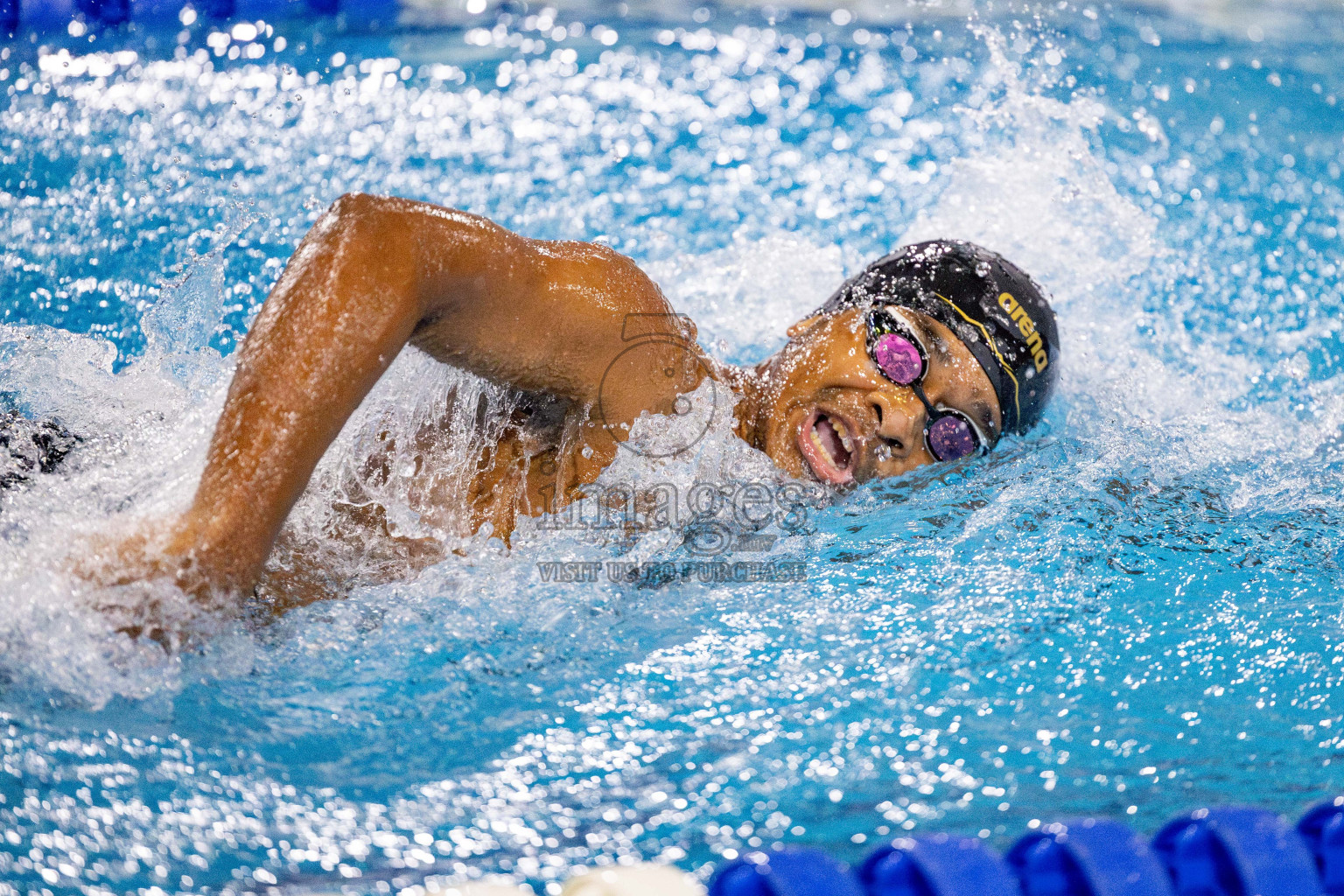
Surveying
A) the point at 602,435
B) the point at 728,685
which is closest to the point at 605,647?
the point at 728,685

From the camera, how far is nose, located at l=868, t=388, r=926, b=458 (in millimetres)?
2123

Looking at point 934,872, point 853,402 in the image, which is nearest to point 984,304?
point 853,402

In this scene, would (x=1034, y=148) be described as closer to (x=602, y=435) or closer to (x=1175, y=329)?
(x=1175, y=329)

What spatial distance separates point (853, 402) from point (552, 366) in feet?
2.30

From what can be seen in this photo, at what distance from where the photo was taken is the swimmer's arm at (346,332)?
1240mm

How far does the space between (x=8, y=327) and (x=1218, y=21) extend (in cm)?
505

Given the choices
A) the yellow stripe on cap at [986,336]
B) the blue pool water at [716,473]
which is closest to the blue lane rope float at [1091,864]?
the blue pool water at [716,473]

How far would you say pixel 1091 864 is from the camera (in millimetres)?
1297

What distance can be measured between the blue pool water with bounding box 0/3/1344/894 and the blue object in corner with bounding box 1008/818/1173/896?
13 centimetres

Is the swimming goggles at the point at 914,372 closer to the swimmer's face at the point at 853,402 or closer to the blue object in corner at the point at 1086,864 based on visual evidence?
the swimmer's face at the point at 853,402

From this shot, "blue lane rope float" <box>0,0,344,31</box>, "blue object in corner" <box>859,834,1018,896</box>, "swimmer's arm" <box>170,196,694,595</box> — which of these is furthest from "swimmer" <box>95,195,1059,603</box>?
"blue lane rope float" <box>0,0,344,31</box>

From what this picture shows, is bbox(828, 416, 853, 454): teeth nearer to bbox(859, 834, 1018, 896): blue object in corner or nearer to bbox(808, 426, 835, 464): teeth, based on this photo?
bbox(808, 426, 835, 464): teeth

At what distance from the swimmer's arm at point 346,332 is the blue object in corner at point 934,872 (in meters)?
0.82

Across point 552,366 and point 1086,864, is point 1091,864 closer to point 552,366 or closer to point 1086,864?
point 1086,864
